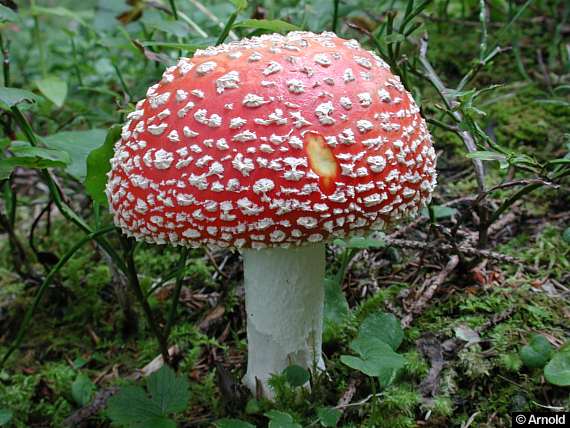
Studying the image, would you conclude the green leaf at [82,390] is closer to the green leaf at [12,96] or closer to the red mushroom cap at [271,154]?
the red mushroom cap at [271,154]

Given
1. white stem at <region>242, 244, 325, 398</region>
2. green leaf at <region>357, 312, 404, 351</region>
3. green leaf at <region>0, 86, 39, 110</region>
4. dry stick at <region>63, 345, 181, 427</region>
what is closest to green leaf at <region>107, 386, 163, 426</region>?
dry stick at <region>63, 345, 181, 427</region>

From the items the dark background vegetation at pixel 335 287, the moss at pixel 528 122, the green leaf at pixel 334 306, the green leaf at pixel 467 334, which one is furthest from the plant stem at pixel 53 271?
the moss at pixel 528 122

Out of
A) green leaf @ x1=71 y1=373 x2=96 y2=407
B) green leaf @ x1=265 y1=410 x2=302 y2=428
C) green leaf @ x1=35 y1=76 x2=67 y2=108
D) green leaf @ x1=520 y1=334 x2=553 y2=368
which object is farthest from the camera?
green leaf @ x1=35 y1=76 x2=67 y2=108

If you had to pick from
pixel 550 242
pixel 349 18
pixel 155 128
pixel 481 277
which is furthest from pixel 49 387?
pixel 349 18

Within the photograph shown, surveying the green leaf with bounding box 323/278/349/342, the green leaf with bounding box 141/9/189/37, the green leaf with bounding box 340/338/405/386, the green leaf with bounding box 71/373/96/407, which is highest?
the green leaf with bounding box 141/9/189/37

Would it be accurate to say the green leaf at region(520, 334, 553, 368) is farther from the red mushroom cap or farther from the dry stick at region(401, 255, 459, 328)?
the red mushroom cap

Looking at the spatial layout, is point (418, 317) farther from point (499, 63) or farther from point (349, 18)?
point (499, 63)
